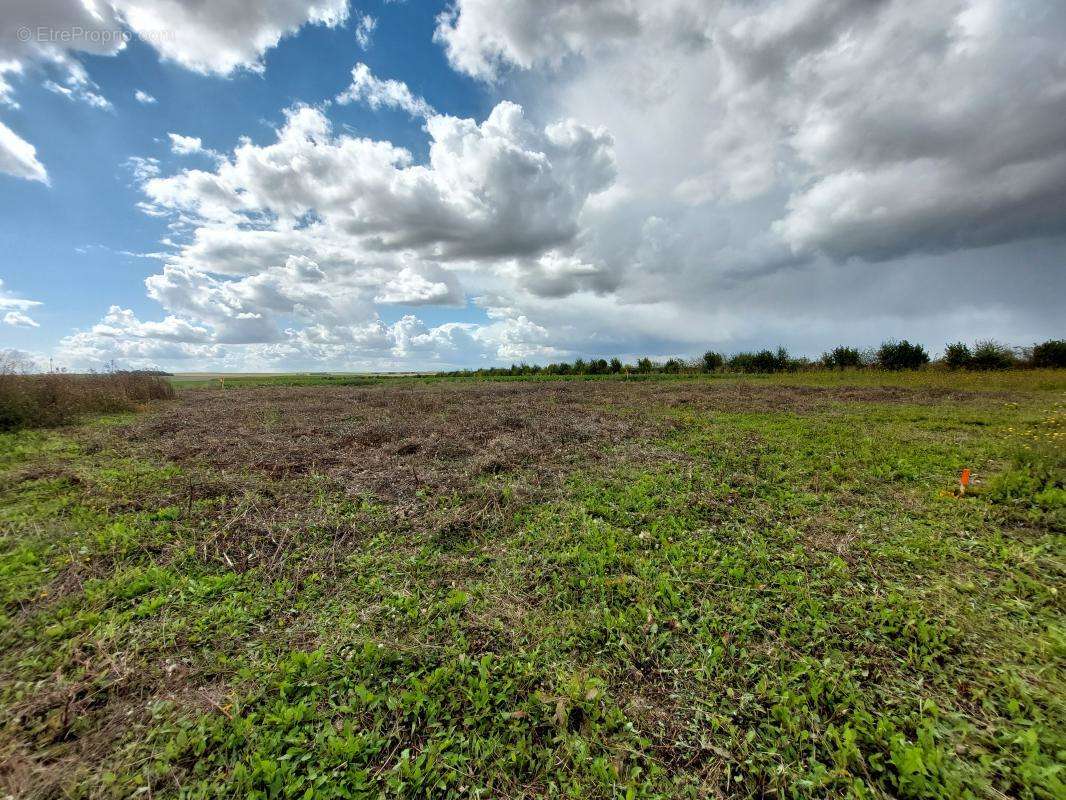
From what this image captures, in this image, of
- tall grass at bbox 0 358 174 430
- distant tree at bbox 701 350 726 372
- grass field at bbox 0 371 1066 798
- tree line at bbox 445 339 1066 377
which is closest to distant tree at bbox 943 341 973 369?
tree line at bbox 445 339 1066 377

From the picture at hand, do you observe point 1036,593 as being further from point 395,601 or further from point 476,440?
point 476,440

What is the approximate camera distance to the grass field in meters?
2.46

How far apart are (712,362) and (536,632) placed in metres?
50.2

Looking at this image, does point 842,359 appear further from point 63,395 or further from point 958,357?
point 63,395

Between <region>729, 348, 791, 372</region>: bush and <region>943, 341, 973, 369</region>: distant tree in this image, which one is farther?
<region>729, 348, 791, 372</region>: bush

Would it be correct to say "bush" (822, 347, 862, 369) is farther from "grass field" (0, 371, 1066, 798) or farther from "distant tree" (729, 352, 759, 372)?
"grass field" (0, 371, 1066, 798)

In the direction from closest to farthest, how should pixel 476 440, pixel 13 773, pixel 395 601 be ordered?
pixel 13 773 < pixel 395 601 < pixel 476 440

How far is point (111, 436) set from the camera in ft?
35.3

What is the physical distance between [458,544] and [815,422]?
40.1ft

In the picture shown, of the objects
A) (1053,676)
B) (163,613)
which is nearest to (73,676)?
(163,613)

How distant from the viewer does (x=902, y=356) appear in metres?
35.4

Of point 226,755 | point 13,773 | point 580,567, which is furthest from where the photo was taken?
point 580,567

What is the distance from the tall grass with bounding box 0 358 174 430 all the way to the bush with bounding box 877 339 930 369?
5303 centimetres

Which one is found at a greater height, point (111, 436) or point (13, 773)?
point (111, 436)
